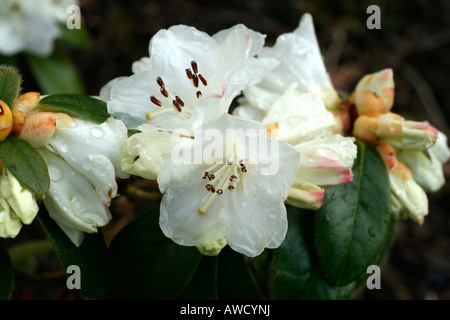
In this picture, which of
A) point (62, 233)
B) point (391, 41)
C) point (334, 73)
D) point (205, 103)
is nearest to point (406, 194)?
point (205, 103)

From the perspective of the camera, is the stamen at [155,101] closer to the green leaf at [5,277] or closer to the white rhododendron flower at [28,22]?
the green leaf at [5,277]

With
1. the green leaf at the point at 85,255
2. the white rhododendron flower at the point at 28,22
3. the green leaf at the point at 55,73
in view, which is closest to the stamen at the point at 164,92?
the green leaf at the point at 85,255

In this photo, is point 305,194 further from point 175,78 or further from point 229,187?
point 175,78

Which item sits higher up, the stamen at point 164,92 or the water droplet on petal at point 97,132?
the stamen at point 164,92

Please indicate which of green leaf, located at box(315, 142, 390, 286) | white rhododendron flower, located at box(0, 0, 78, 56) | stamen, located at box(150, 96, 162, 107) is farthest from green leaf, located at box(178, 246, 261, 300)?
white rhododendron flower, located at box(0, 0, 78, 56)

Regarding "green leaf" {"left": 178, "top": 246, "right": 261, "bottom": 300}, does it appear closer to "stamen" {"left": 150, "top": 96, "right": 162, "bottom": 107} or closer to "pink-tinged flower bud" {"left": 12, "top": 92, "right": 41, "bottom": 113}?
"stamen" {"left": 150, "top": 96, "right": 162, "bottom": 107}

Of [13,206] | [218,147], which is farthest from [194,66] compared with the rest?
[13,206]

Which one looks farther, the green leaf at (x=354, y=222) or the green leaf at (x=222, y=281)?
the green leaf at (x=222, y=281)
